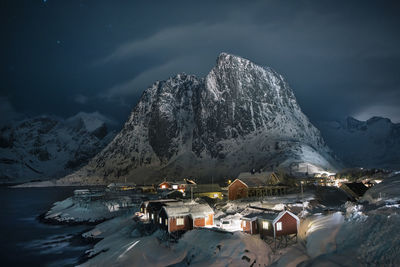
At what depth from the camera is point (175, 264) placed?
2959 centimetres

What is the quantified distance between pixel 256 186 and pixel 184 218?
84.9 ft

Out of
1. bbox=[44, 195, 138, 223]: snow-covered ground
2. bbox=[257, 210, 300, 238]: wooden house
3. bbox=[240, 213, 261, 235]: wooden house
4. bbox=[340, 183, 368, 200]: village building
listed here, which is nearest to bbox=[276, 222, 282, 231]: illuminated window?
bbox=[257, 210, 300, 238]: wooden house

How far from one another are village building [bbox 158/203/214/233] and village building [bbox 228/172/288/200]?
21.3 m

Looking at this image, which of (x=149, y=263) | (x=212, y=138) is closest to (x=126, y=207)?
(x=149, y=263)

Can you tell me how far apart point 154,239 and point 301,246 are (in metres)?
16.6

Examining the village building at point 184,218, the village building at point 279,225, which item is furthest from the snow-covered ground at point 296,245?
the village building at point 184,218

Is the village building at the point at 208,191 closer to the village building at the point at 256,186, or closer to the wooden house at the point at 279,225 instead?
the village building at the point at 256,186

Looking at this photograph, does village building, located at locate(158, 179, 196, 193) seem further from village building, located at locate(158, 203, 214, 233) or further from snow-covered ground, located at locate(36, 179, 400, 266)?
village building, located at locate(158, 203, 214, 233)

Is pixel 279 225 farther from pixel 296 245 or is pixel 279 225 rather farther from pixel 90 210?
pixel 90 210

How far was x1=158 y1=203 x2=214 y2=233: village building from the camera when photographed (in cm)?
3878

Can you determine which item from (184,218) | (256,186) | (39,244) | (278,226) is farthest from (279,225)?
(39,244)

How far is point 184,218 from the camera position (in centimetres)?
3956

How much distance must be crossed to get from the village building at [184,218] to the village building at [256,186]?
21339 mm

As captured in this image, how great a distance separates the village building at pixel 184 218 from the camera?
3878cm
